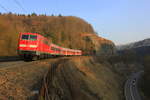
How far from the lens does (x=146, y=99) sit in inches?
1452

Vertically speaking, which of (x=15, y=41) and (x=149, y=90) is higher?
(x=15, y=41)

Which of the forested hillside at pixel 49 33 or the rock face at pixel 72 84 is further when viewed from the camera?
the forested hillside at pixel 49 33

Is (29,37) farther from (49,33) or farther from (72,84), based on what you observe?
(49,33)

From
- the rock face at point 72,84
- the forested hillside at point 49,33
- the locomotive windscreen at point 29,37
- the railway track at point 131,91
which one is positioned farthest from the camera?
the forested hillside at point 49,33

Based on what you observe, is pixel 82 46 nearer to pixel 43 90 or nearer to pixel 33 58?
pixel 33 58

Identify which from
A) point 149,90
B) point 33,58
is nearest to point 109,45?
point 149,90

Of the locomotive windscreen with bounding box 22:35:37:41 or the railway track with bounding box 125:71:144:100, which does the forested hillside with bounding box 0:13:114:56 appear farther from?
the railway track with bounding box 125:71:144:100

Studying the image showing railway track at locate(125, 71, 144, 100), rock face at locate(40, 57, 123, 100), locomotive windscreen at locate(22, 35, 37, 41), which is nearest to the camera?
rock face at locate(40, 57, 123, 100)

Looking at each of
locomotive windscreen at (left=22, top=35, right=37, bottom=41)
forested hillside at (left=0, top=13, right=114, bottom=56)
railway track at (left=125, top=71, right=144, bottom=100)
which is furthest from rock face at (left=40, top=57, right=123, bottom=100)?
forested hillside at (left=0, top=13, right=114, bottom=56)

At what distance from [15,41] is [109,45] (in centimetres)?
9563

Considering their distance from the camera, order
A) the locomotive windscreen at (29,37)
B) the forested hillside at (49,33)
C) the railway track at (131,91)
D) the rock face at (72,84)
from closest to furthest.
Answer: the rock face at (72,84) → the locomotive windscreen at (29,37) → the railway track at (131,91) → the forested hillside at (49,33)

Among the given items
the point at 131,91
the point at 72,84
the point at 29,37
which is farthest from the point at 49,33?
the point at 72,84

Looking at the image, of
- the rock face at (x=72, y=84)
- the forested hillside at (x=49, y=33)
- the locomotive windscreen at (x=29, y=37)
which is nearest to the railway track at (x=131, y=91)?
the rock face at (x=72, y=84)

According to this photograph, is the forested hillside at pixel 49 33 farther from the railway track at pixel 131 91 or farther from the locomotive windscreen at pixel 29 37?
the railway track at pixel 131 91
